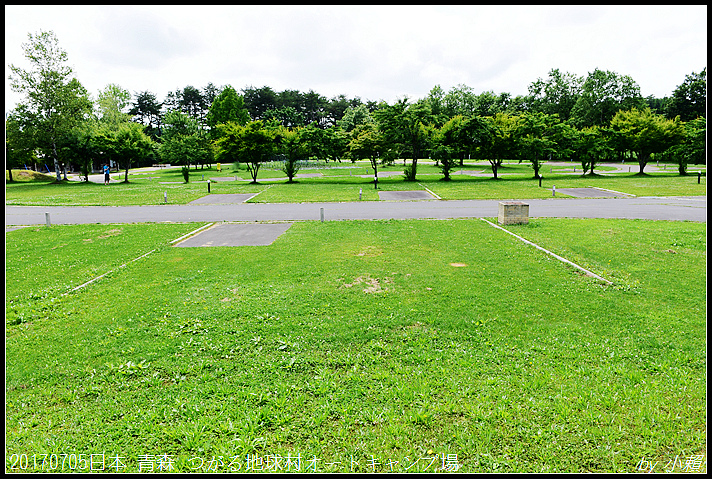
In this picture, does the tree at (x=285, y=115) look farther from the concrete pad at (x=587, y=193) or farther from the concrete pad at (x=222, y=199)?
the concrete pad at (x=587, y=193)

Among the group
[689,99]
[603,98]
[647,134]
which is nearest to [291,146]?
[647,134]

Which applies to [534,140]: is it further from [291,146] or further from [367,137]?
[291,146]

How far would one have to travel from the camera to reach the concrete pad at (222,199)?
2458cm

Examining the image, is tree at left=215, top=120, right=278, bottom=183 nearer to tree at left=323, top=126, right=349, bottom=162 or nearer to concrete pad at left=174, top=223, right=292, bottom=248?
tree at left=323, top=126, right=349, bottom=162

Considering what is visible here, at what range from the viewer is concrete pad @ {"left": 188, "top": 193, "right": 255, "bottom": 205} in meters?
24.6

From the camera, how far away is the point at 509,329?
20.9 ft

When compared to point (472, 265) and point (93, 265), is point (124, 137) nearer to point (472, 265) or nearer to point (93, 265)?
point (93, 265)

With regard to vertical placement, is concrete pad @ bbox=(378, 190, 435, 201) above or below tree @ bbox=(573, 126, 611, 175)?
below

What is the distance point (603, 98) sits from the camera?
73438 mm

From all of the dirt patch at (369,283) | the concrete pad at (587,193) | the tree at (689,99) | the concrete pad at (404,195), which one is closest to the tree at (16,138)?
the concrete pad at (404,195)

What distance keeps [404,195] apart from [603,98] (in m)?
65.4

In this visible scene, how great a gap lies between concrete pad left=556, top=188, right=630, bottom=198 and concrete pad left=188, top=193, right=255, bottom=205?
21388 mm

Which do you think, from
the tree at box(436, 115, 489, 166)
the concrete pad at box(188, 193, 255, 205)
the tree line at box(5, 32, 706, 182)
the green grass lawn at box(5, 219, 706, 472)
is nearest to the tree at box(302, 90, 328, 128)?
the tree line at box(5, 32, 706, 182)

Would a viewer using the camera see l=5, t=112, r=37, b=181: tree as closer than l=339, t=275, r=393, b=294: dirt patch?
No
